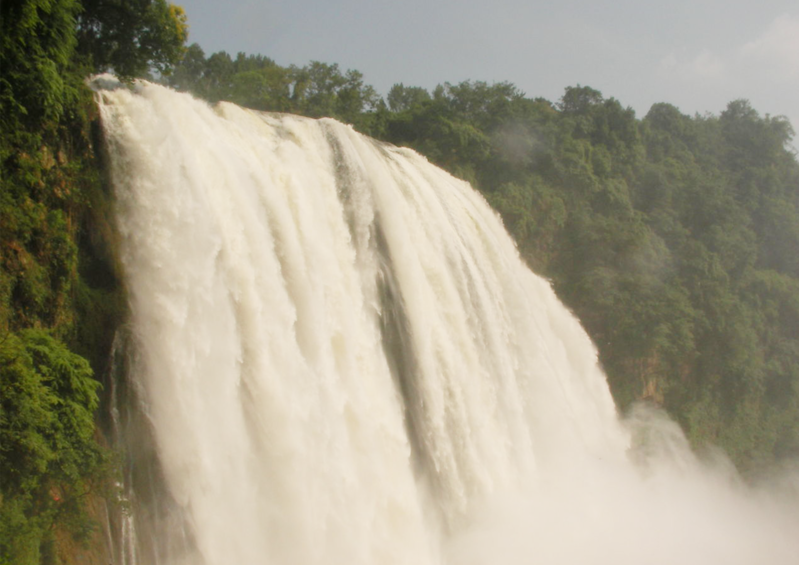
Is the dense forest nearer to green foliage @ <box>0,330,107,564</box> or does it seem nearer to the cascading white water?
green foliage @ <box>0,330,107,564</box>

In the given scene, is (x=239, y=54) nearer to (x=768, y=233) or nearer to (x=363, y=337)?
(x=768, y=233)

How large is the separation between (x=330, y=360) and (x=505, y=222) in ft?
40.2

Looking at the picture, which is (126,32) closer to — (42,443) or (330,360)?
(330,360)

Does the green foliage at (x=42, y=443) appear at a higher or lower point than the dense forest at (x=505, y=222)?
lower

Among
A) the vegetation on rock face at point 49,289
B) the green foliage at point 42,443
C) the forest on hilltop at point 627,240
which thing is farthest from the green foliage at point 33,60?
the forest on hilltop at point 627,240

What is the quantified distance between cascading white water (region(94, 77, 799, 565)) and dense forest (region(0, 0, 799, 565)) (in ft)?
2.34

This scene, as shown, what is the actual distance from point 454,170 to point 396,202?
9.33 m

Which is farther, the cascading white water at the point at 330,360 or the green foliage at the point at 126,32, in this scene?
the green foliage at the point at 126,32

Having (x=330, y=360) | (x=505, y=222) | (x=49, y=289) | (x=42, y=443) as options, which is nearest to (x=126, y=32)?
(x=49, y=289)

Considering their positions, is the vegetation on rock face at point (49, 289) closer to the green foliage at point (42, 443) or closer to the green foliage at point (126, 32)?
the green foliage at point (42, 443)

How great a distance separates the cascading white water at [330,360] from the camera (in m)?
8.51

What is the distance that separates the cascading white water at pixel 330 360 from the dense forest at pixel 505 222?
0.71m

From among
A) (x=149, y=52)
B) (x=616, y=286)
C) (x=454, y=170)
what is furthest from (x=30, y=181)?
(x=616, y=286)

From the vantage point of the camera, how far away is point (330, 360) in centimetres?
998
